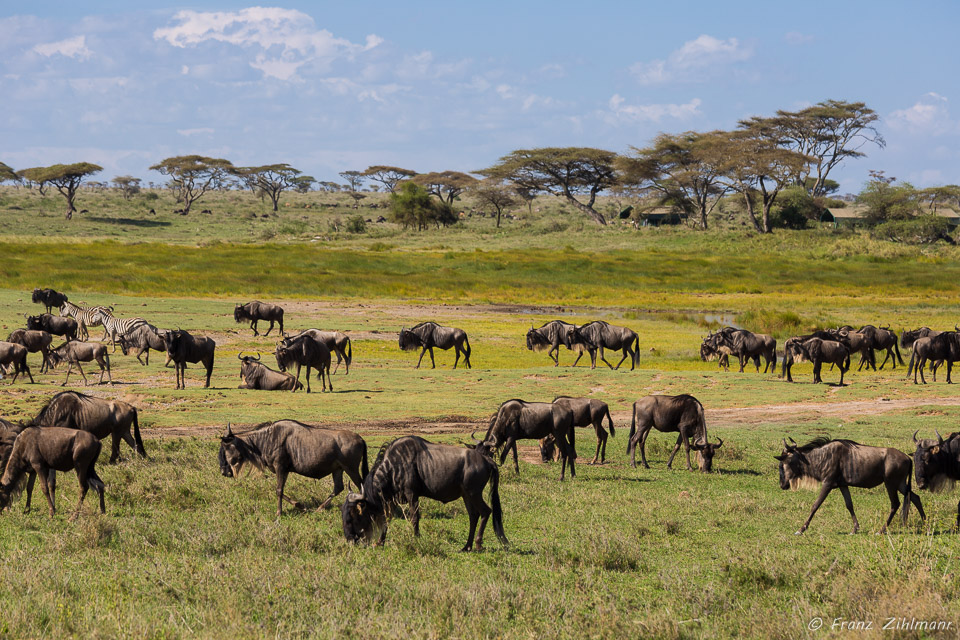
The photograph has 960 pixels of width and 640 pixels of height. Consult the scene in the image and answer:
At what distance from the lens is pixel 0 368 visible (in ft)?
77.7

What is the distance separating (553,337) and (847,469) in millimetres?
20388

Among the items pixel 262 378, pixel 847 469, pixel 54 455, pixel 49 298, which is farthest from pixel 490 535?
pixel 49 298

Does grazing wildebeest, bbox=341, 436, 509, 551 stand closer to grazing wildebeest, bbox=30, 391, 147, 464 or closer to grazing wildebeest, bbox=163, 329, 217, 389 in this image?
grazing wildebeest, bbox=30, 391, 147, 464

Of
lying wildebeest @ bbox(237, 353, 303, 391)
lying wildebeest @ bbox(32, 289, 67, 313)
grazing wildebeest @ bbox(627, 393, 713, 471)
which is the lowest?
lying wildebeest @ bbox(237, 353, 303, 391)

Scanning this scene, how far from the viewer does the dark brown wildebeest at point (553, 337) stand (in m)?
31.0

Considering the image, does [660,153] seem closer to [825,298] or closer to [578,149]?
[578,149]

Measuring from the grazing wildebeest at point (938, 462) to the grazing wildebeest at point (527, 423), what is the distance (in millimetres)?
5230

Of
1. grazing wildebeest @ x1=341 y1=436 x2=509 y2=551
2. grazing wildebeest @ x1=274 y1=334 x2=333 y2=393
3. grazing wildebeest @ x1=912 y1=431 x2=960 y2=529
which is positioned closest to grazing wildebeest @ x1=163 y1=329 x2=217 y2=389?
grazing wildebeest @ x1=274 y1=334 x2=333 y2=393

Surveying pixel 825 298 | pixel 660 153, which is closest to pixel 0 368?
pixel 825 298

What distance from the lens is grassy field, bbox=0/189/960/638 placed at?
7379 millimetres

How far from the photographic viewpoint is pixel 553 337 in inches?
1235

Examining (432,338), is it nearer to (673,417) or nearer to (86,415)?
(673,417)

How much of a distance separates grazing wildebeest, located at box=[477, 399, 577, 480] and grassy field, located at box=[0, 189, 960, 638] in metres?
0.73

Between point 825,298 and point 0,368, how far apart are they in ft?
156
